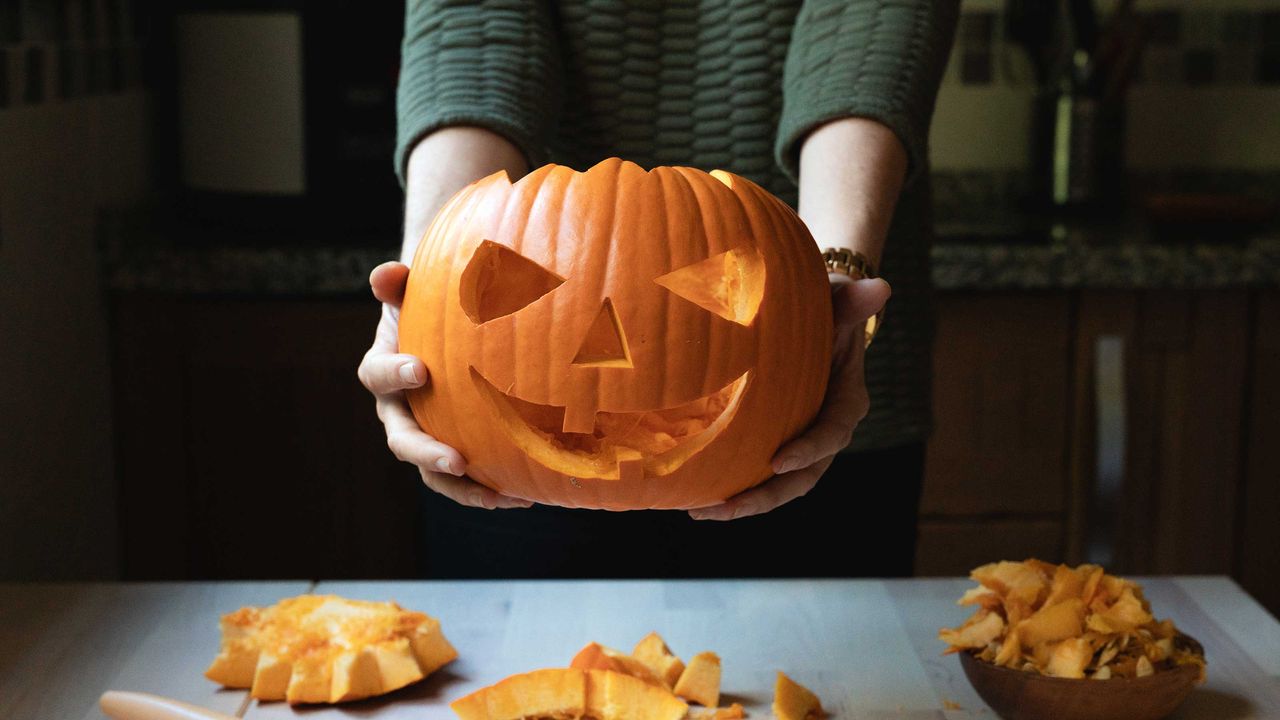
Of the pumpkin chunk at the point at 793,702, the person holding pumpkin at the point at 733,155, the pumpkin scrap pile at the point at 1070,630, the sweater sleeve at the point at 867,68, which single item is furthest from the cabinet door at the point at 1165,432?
the pumpkin chunk at the point at 793,702

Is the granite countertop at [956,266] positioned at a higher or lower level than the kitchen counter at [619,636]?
higher

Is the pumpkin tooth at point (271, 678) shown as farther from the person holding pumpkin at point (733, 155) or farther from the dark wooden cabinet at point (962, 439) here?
the dark wooden cabinet at point (962, 439)

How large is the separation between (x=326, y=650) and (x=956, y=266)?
1.22 m

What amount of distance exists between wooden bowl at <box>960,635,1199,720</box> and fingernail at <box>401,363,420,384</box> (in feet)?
1.41

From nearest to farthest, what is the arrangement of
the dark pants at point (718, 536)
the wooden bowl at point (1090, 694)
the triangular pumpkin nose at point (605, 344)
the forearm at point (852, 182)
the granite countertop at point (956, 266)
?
the triangular pumpkin nose at point (605, 344) < the wooden bowl at point (1090, 694) < the forearm at point (852, 182) < the dark pants at point (718, 536) < the granite countertop at point (956, 266)

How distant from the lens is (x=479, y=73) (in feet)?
Result: 3.45

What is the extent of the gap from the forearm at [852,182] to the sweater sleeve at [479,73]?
0.22 metres

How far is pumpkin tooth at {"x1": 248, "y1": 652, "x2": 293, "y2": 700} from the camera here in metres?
0.91

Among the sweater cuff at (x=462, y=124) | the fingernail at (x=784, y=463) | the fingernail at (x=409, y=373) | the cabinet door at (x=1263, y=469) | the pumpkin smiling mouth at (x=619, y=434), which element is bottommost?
the cabinet door at (x=1263, y=469)

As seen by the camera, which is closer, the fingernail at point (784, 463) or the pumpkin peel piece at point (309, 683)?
the fingernail at point (784, 463)

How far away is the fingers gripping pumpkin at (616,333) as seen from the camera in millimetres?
743

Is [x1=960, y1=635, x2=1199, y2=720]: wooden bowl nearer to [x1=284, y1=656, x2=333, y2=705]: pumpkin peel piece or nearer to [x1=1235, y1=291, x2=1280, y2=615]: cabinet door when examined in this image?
[x1=284, y1=656, x2=333, y2=705]: pumpkin peel piece

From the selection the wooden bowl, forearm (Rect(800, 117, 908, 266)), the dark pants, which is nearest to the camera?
the wooden bowl

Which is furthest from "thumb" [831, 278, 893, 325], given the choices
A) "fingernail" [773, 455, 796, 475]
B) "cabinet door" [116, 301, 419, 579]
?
"cabinet door" [116, 301, 419, 579]
